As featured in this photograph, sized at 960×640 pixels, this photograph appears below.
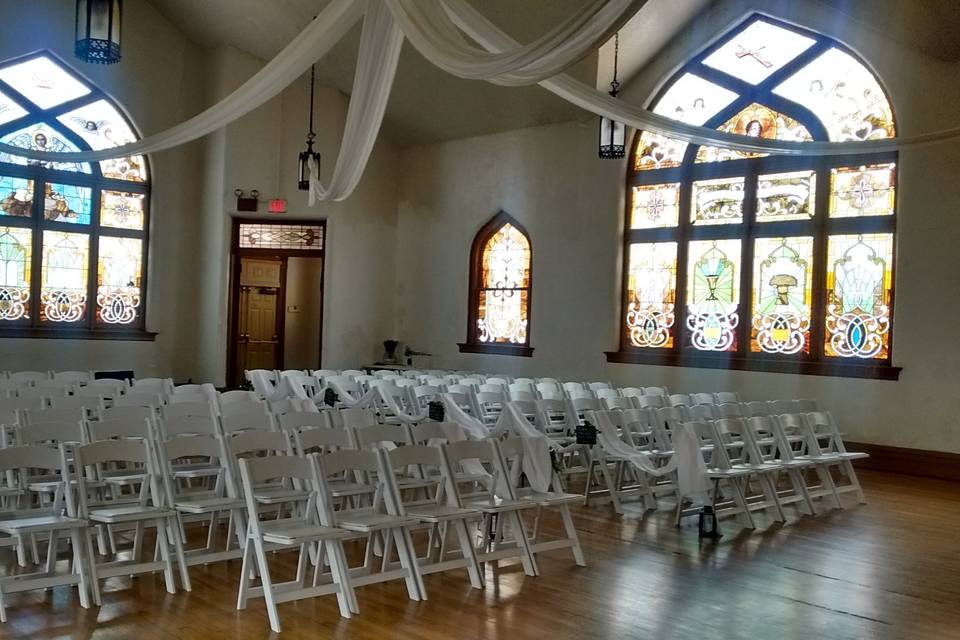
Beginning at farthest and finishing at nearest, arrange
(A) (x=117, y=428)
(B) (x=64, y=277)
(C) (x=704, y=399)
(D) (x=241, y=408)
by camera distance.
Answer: (B) (x=64, y=277)
(C) (x=704, y=399)
(D) (x=241, y=408)
(A) (x=117, y=428)

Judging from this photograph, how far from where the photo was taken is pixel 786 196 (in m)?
11.8

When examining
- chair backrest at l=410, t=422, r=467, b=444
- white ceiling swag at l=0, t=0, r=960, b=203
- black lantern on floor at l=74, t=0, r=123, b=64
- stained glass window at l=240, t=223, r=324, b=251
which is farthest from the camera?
stained glass window at l=240, t=223, r=324, b=251

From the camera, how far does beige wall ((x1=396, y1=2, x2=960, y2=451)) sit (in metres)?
10.3

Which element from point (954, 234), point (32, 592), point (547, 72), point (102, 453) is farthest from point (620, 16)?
point (954, 234)

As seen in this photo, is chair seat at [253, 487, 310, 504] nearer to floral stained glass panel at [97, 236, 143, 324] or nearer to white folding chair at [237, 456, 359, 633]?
white folding chair at [237, 456, 359, 633]

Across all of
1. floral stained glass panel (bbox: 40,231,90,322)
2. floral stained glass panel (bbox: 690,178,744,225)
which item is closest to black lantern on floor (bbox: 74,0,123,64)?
floral stained glass panel (bbox: 40,231,90,322)

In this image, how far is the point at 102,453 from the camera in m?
A: 4.85

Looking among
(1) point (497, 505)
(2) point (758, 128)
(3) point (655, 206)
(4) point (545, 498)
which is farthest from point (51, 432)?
(2) point (758, 128)

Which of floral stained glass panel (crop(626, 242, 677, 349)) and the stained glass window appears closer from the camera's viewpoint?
floral stained glass panel (crop(626, 242, 677, 349))

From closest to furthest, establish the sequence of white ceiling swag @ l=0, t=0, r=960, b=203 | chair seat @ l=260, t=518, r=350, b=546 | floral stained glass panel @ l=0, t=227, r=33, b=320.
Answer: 1. chair seat @ l=260, t=518, r=350, b=546
2. white ceiling swag @ l=0, t=0, r=960, b=203
3. floral stained glass panel @ l=0, t=227, r=33, b=320

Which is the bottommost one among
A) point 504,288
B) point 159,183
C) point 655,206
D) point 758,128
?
point 504,288

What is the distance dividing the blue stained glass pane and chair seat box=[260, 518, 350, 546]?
11378mm

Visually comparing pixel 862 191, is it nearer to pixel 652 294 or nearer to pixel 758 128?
pixel 758 128

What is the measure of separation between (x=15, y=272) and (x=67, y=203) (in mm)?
1304
